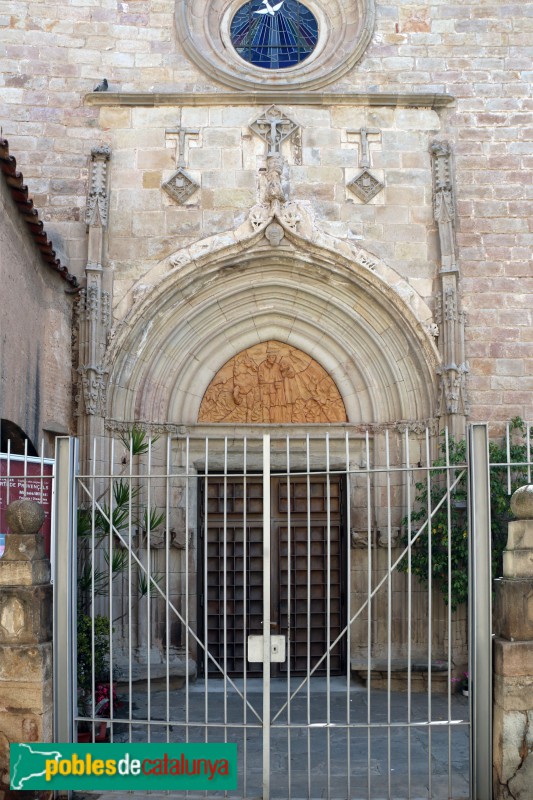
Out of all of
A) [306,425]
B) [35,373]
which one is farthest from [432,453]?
[35,373]

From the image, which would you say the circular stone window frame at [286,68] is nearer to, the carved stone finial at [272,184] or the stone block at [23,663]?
the carved stone finial at [272,184]

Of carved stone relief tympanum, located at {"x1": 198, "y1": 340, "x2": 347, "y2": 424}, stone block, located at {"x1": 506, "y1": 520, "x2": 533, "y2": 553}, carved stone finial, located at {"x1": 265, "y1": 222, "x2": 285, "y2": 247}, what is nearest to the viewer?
stone block, located at {"x1": 506, "y1": 520, "x2": 533, "y2": 553}

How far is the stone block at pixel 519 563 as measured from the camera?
556 cm

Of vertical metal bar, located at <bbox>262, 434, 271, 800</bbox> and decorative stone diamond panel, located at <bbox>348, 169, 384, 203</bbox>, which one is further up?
decorative stone diamond panel, located at <bbox>348, 169, 384, 203</bbox>

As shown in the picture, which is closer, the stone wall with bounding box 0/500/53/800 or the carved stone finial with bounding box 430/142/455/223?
the stone wall with bounding box 0/500/53/800

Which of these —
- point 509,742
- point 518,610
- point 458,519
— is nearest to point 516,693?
point 509,742

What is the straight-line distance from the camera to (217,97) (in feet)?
Answer: 35.0

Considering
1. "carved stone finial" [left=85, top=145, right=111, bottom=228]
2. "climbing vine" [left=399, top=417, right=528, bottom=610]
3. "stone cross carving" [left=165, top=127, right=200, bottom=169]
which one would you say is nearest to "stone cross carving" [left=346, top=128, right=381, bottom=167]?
"stone cross carving" [left=165, top=127, right=200, bottom=169]

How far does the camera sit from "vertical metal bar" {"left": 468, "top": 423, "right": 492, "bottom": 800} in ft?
18.1

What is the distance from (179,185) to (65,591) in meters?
6.05

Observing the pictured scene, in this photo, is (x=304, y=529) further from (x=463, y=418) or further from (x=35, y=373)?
(x=35, y=373)

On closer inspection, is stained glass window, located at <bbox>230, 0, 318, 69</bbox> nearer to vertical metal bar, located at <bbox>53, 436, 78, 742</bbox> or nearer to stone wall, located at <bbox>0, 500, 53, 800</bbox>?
vertical metal bar, located at <bbox>53, 436, 78, 742</bbox>

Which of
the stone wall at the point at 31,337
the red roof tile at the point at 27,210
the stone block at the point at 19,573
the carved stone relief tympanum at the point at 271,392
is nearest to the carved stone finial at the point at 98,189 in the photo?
the red roof tile at the point at 27,210

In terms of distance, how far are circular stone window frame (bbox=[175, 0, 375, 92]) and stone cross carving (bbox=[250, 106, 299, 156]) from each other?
37 cm
